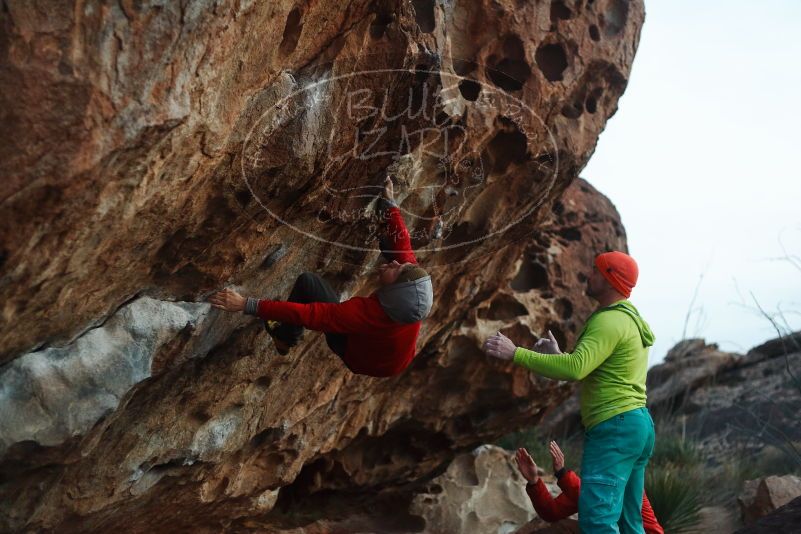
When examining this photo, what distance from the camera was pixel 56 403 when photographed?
14.2ft

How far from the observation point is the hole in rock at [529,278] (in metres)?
8.84

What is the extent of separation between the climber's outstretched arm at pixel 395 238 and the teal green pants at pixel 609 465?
1.45 m

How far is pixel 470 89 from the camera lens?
5.71 metres

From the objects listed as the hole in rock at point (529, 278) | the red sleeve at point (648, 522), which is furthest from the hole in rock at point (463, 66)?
the hole in rock at point (529, 278)

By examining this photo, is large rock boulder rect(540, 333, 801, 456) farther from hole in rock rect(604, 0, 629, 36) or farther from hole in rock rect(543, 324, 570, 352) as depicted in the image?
hole in rock rect(604, 0, 629, 36)

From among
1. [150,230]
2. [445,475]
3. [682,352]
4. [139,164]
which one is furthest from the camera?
[682,352]

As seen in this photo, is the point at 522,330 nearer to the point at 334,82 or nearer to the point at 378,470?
the point at 378,470

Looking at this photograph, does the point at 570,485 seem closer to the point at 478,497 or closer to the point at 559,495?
the point at 559,495

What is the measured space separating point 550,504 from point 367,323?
1637 mm

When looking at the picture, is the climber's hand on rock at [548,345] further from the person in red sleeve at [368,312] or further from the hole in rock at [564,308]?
the hole in rock at [564,308]

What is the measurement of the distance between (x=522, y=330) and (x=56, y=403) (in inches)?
189

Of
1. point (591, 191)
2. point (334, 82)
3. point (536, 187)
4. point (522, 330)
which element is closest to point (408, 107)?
point (334, 82)

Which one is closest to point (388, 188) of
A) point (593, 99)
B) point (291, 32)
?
point (291, 32)

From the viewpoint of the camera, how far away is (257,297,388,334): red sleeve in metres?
4.52
